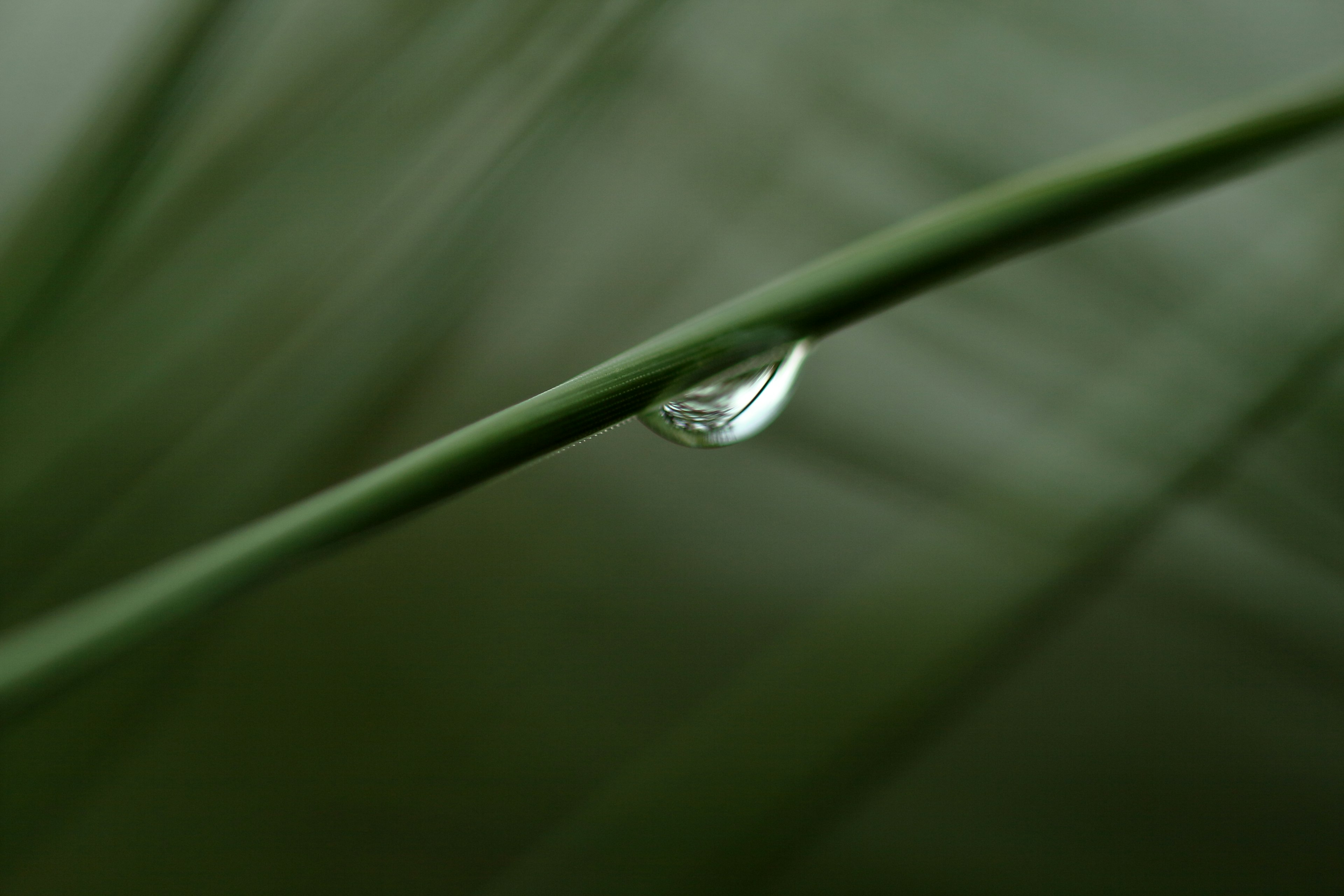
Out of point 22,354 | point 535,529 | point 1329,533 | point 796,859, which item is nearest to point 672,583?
point 535,529

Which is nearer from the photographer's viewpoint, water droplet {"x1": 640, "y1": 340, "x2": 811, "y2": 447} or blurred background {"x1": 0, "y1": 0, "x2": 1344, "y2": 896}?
water droplet {"x1": 640, "y1": 340, "x2": 811, "y2": 447}

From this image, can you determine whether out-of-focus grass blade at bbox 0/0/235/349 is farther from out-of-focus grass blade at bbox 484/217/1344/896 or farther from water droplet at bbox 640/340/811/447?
out-of-focus grass blade at bbox 484/217/1344/896

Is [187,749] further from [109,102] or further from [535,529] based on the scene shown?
[109,102]

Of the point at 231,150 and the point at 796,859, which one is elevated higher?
the point at 231,150

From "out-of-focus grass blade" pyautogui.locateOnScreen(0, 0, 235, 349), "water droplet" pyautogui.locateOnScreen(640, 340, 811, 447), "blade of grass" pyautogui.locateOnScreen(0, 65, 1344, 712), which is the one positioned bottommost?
"blade of grass" pyautogui.locateOnScreen(0, 65, 1344, 712)

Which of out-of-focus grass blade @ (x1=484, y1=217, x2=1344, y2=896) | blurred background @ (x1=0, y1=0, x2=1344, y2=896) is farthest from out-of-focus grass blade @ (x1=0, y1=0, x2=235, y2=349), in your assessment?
out-of-focus grass blade @ (x1=484, y1=217, x2=1344, y2=896)

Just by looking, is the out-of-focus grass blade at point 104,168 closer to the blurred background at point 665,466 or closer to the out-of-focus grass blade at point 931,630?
the blurred background at point 665,466

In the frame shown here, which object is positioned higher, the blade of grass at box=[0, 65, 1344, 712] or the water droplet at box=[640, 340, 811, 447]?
the water droplet at box=[640, 340, 811, 447]

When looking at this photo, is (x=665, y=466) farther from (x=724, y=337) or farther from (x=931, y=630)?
(x=724, y=337)
